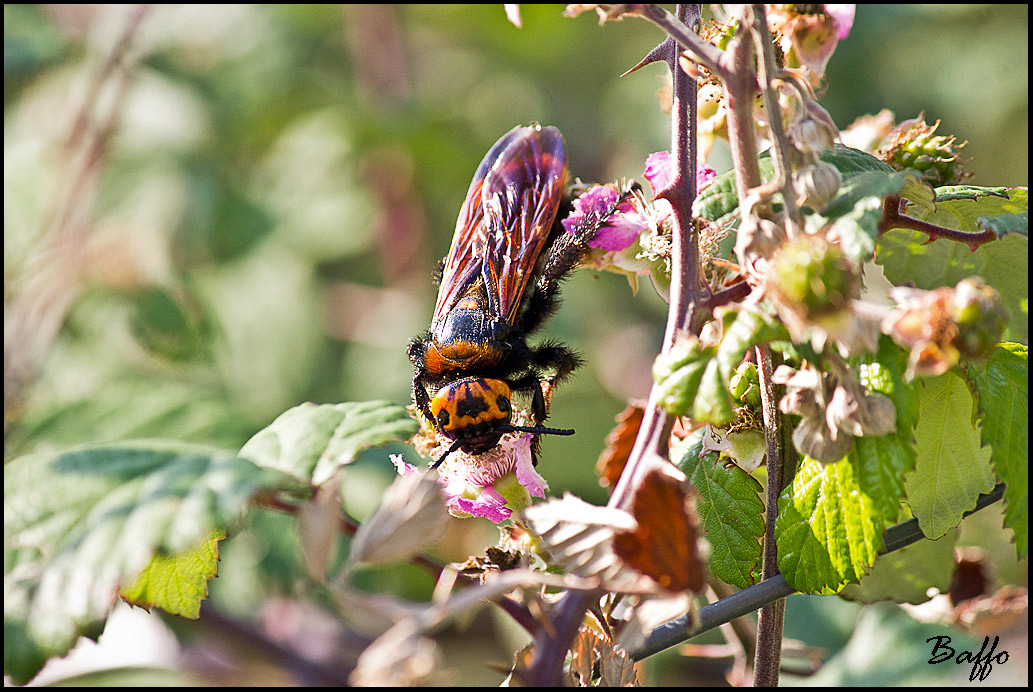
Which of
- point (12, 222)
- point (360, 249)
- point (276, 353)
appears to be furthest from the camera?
point (360, 249)

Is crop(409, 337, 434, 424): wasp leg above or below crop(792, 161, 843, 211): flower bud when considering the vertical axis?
below

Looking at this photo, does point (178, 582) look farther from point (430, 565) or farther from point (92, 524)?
point (430, 565)

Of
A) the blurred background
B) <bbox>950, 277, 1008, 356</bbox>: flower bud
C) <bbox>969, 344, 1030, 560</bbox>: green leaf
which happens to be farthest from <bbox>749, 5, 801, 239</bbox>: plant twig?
the blurred background

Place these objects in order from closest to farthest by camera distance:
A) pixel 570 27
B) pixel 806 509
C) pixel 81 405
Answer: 1. pixel 806 509
2. pixel 81 405
3. pixel 570 27

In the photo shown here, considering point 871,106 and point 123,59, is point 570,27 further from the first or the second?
point 123,59

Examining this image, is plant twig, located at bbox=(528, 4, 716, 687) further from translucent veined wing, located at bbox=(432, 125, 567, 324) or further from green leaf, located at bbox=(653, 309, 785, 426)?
translucent veined wing, located at bbox=(432, 125, 567, 324)

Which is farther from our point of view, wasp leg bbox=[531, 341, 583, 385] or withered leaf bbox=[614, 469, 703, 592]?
wasp leg bbox=[531, 341, 583, 385]

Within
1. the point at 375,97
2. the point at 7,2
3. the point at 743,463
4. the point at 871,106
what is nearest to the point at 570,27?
the point at 375,97
